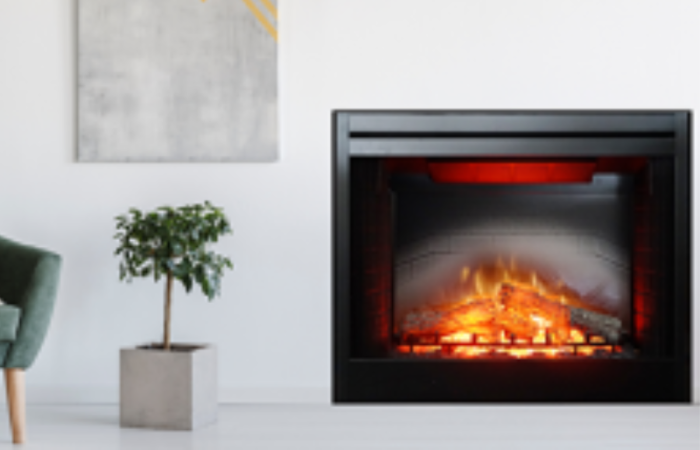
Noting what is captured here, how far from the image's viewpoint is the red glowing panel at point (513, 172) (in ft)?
11.4

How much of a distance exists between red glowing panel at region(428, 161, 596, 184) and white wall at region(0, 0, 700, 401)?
32 centimetres

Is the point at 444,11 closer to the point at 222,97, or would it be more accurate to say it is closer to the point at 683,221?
the point at 222,97

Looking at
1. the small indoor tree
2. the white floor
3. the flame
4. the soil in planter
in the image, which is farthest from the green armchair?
the flame

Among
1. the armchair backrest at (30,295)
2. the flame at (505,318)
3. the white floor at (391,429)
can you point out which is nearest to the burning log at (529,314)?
the flame at (505,318)

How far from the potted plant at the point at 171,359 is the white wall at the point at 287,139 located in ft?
1.29

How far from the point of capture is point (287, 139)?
10.8 feet

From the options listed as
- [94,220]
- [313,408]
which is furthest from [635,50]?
[94,220]

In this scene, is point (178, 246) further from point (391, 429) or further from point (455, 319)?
point (455, 319)

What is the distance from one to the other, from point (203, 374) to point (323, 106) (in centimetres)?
117

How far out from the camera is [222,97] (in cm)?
325

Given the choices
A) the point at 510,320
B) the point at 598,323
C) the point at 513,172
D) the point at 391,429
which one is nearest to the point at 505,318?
the point at 510,320

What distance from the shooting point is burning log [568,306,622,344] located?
3.52 metres

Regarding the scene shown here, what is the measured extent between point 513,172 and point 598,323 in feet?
2.49

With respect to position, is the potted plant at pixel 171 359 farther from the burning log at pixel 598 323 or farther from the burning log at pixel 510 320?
the burning log at pixel 598 323
